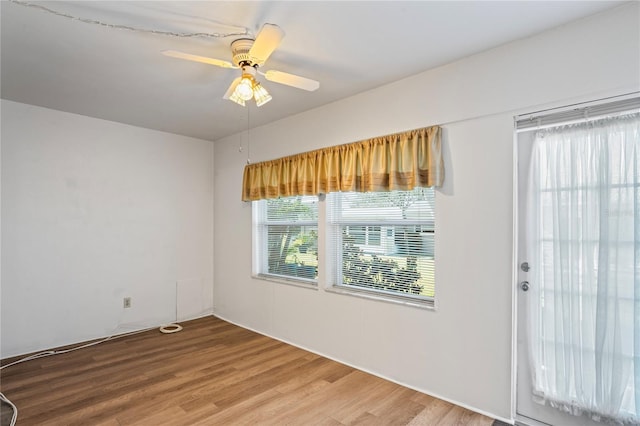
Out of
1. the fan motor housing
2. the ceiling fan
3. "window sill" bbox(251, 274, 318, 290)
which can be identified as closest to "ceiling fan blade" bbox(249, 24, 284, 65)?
the ceiling fan

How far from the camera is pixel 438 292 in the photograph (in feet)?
8.80

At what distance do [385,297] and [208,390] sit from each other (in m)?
1.67

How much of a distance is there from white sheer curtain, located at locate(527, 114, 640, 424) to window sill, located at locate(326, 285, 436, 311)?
75cm

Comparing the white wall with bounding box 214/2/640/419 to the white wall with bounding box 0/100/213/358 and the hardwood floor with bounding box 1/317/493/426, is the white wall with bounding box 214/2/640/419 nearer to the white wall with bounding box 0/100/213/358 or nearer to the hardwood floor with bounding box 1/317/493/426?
the hardwood floor with bounding box 1/317/493/426

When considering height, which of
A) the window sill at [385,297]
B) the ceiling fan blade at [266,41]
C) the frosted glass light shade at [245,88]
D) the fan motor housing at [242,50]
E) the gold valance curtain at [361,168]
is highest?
the fan motor housing at [242,50]

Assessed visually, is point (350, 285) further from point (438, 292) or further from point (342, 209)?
point (438, 292)

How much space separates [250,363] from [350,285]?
123 centimetres

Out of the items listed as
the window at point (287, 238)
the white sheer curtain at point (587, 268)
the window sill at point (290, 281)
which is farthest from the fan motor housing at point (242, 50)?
the window sill at point (290, 281)

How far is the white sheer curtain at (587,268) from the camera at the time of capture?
1.94 meters

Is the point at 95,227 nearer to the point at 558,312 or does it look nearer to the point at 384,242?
the point at 384,242

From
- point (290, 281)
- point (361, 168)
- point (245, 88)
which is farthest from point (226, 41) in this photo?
point (290, 281)

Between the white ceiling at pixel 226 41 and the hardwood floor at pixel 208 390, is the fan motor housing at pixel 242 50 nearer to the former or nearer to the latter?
the white ceiling at pixel 226 41

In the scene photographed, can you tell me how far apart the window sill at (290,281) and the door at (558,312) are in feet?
6.38

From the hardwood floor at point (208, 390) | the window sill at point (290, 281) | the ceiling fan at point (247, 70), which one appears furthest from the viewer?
the window sill at point (290, 281)
